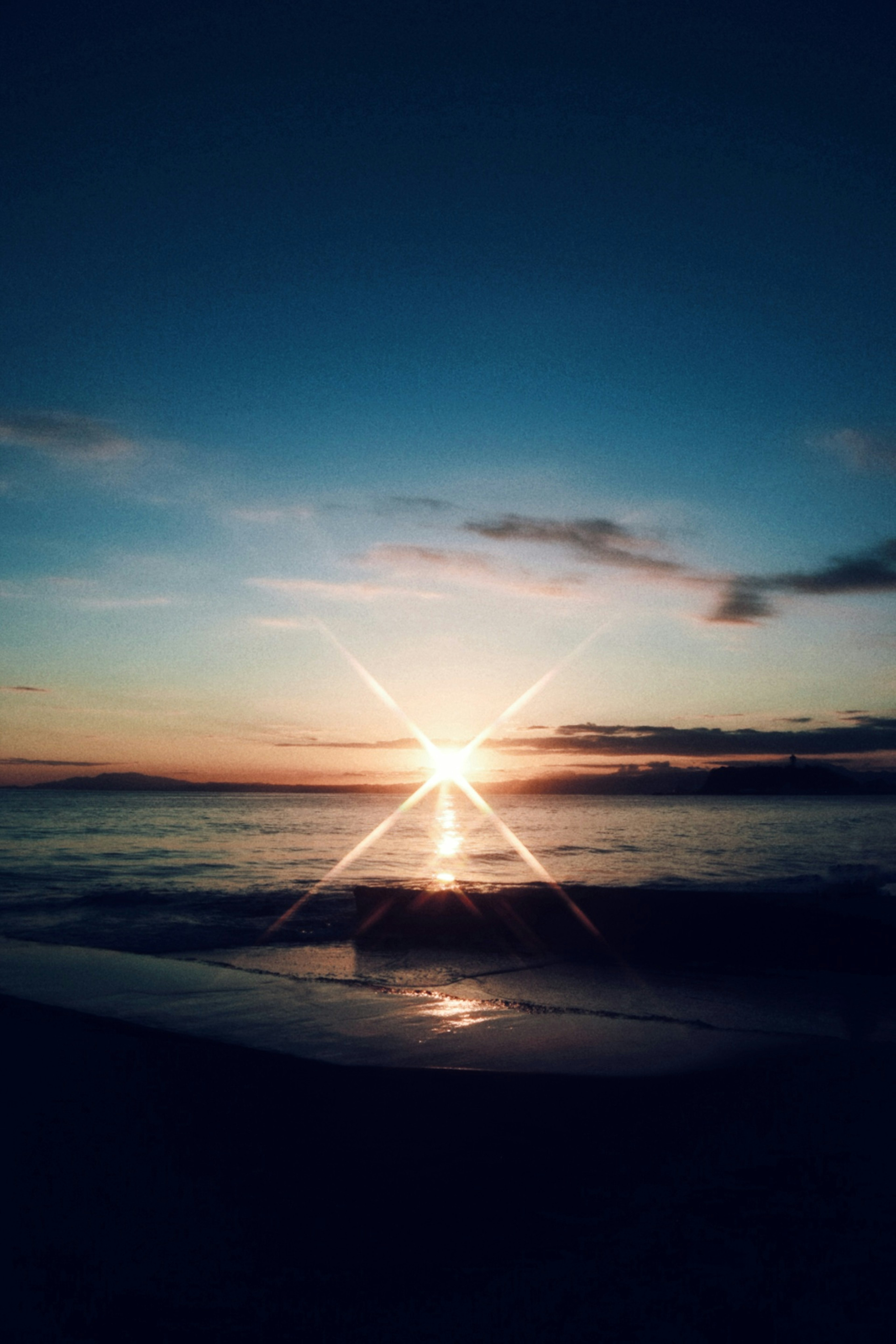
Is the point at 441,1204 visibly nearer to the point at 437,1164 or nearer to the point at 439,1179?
the point at 439,1179

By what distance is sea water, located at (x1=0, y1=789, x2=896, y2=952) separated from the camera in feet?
53.7

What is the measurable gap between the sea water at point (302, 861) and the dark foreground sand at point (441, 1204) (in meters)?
7.87

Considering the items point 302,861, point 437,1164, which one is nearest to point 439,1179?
point 437,1164

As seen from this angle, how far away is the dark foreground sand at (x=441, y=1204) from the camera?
3.16 metres

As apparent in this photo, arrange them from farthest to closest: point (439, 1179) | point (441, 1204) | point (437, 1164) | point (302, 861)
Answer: point (302, 861), point (437, 1164), point (439, 1179), point (441, 1204)

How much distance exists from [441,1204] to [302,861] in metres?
27.9

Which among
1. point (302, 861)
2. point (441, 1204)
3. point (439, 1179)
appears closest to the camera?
point (441, 1204)

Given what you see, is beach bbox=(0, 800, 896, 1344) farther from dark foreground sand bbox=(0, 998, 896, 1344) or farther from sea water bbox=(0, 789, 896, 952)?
sea water bbox=(0, 789, 896, 952)

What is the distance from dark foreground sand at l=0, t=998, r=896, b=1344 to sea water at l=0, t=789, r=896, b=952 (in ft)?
25.8

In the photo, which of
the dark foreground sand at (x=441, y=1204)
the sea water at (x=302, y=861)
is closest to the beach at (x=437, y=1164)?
the dark foreground sand at (x=441, y=1204)

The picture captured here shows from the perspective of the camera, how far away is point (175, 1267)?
3443 millimetres

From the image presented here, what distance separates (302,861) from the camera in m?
30.9

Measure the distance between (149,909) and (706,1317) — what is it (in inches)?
670

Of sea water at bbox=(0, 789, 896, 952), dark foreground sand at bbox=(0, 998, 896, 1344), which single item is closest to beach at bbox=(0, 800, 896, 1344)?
dark foreground sand at bbox=(0, 998, 896, 1344)
